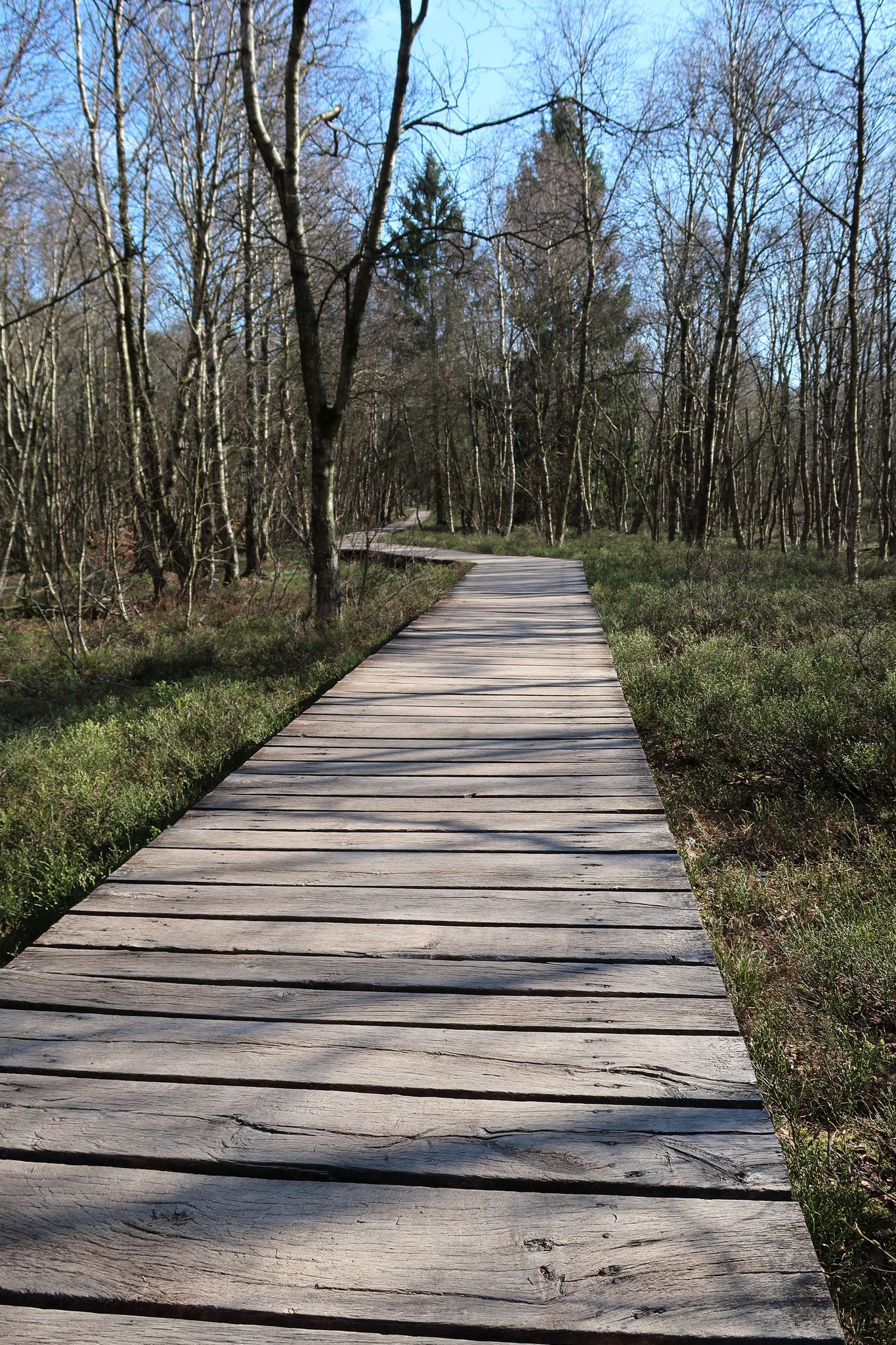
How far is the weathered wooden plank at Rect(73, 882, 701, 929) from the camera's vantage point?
2.57 m

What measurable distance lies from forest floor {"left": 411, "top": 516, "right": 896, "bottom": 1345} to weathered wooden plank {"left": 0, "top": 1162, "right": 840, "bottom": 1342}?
1.74 ft

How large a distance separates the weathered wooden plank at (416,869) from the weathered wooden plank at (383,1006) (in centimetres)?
64

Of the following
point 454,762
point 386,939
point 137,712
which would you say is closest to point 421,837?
point 386,939

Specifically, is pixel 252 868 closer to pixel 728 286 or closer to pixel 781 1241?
pixel 781 1241

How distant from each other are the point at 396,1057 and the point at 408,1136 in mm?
Result: 250

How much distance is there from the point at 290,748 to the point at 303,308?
5.71m

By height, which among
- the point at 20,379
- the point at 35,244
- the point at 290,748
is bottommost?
the point at 290,748

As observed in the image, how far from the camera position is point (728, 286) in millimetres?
16594

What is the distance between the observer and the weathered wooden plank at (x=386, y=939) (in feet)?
7.75

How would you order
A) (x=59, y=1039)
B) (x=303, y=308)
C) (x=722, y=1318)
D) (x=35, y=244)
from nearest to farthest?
(x=722, y=1318), (x=59, y=1039), (x=303, y=308), (x=35, y=244)

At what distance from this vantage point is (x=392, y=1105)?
1771 mm

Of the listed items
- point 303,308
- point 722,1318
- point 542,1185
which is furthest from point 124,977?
point 303,308

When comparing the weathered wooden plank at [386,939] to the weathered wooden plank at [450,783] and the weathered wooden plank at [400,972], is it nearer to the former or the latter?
the weathered wooden plank at [400,972]

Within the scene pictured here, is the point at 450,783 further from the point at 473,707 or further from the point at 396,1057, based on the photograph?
the point at 396,1057
